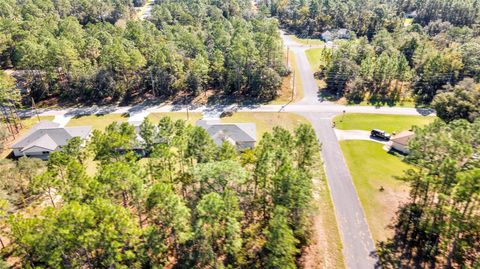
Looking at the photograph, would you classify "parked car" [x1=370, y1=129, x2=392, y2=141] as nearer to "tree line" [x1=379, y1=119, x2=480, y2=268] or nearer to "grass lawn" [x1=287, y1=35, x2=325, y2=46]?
"tree line" [x1=379, y1=119, x2=480, y2=268]

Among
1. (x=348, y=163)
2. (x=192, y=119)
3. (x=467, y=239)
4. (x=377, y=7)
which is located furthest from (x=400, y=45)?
(x=467, y=239)

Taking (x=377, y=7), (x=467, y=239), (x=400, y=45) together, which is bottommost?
(x=467, y=239)

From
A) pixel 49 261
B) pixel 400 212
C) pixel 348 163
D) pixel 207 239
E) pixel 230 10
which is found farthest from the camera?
pixel 230 10

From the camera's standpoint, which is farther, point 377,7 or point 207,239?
point 377,7

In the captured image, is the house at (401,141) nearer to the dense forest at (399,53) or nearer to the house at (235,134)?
the dense forest at (399,53)

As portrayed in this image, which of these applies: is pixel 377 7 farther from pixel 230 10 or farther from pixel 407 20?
pixel 230 10

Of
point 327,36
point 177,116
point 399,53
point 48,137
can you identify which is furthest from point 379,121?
point 48,137
